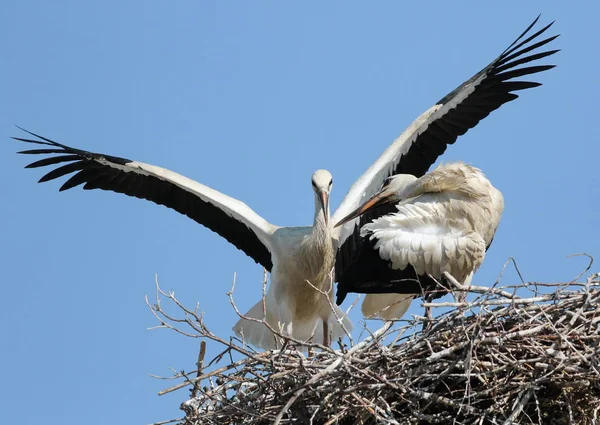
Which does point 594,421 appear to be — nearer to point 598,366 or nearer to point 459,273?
point 598,366

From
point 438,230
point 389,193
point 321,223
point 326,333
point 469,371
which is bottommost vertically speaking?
point 469,371

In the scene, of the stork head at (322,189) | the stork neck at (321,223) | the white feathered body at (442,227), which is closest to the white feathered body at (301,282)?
the stork neck at (321,223)

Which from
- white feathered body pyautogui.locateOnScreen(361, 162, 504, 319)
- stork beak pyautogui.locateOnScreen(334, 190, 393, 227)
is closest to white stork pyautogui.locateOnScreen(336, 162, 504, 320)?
white feathered body pyautogui.locateOnScreen(361, 162, 504, 319)

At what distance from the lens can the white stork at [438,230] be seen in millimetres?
6004

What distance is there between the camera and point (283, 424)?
5180 millimetres

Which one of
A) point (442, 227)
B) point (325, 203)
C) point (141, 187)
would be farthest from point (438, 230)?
point (141, 187)

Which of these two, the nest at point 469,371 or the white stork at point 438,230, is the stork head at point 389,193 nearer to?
the white stork at point 438,230

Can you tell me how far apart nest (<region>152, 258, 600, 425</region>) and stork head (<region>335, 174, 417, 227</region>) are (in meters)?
1.55

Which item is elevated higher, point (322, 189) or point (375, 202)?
point (322, 189)

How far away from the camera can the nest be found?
189 inches

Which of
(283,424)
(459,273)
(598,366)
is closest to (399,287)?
(459,273)

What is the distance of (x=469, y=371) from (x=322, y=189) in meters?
2.60

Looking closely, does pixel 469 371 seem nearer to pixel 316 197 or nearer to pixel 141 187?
pixel 316 197

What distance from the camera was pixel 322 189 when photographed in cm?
718
